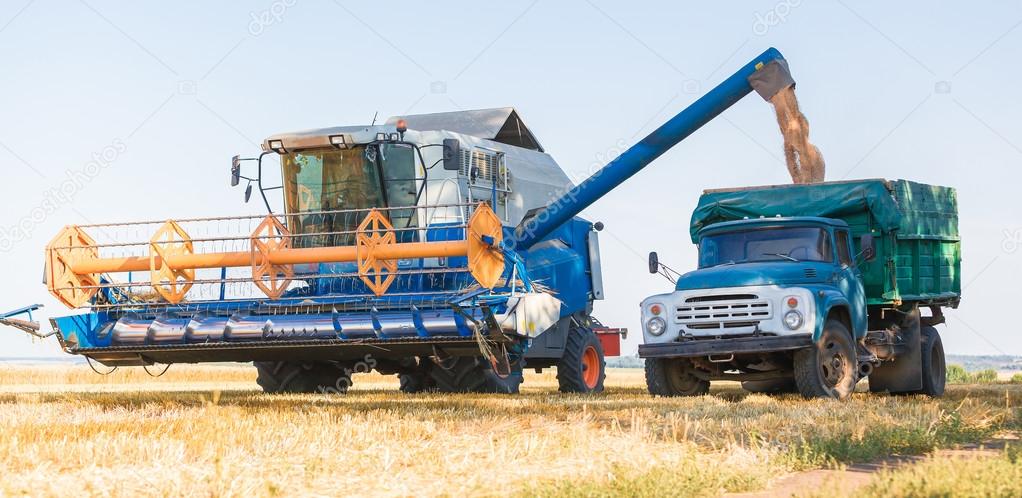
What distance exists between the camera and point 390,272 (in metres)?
14.9

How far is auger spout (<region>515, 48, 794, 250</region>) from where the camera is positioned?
17.5 meters

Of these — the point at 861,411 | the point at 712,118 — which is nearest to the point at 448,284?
the point at 712,118

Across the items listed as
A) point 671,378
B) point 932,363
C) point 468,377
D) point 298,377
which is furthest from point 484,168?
point 932,363

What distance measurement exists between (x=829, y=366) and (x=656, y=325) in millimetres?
2007

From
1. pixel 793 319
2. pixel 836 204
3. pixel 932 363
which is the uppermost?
pixel 836 204

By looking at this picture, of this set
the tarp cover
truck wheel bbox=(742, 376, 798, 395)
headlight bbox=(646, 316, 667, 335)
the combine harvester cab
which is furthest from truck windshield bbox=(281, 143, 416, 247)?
truck wheel bbox=(742, 376, 798, 395)

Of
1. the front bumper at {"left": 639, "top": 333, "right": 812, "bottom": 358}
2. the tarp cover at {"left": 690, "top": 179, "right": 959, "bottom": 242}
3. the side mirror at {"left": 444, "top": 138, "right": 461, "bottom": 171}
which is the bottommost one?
the front bumper at {"left": 639, "top": 333, "right": 812, "bottom": 358}

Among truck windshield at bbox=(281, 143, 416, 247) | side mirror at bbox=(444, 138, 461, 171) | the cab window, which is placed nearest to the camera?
the cab window

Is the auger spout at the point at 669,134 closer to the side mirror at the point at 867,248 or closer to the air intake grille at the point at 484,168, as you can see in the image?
the air intake grille at the point at 484,168

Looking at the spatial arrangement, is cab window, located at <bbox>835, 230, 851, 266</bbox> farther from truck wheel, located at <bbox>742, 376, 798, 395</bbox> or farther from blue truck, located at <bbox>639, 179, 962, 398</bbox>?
truck wheel, located at <bbox>742, 376, 798, 395</bbox>

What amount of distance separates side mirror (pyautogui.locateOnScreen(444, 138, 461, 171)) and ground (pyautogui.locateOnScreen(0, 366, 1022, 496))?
4.15 m

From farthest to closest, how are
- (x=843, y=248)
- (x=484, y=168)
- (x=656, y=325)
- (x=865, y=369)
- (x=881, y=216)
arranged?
(x=484, y=168), (x=881, y=216), (x=865, y=369), (x=843, y=248), (x=656, y=325)

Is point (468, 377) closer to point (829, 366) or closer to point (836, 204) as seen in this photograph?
point (829, 366)

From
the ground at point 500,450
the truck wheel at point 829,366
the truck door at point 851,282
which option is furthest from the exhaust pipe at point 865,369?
the ground at point 500,450
